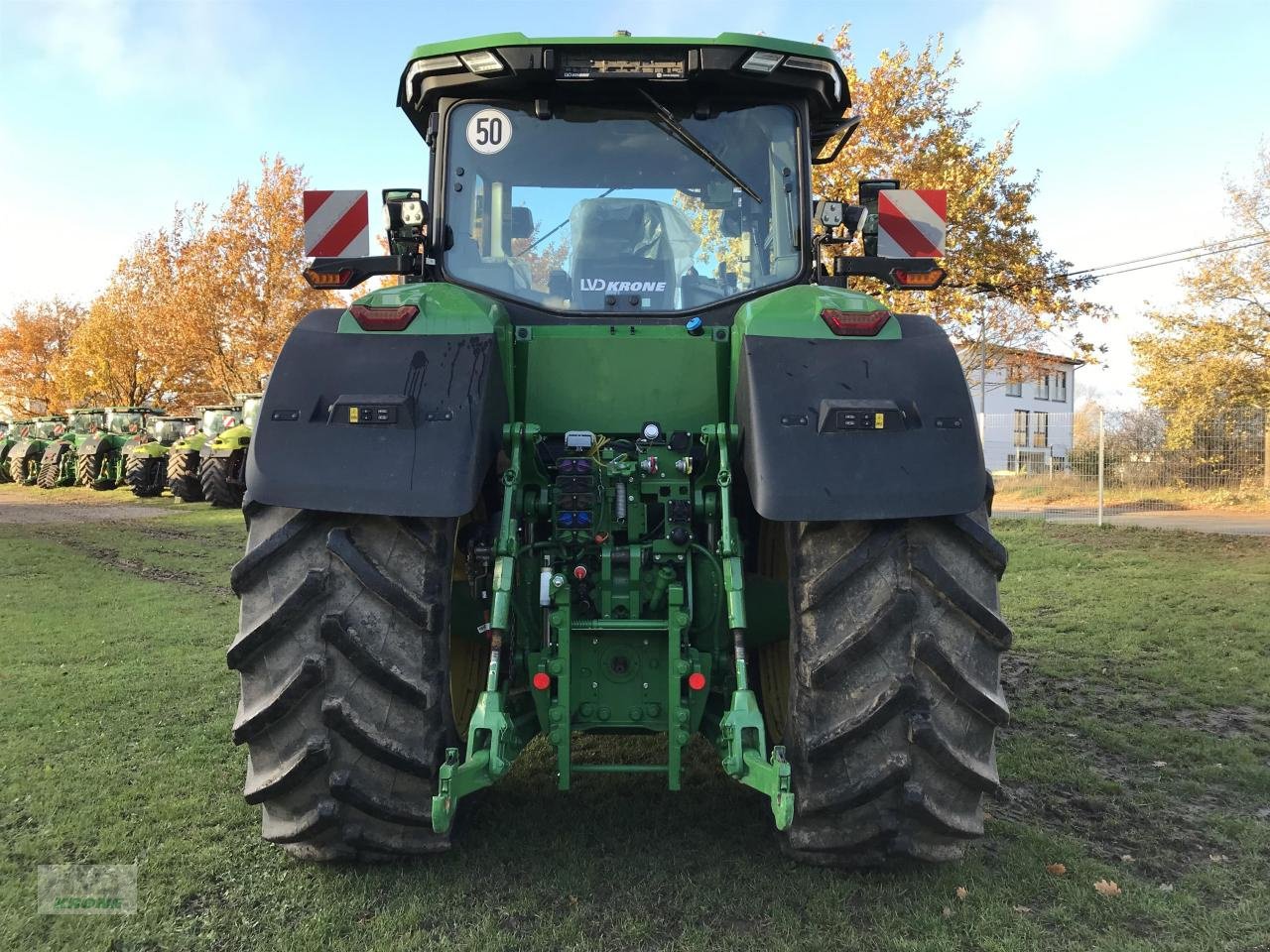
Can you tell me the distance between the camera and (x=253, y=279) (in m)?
30.5

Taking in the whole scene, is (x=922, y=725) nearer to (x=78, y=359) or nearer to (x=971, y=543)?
(x=971, y=543)

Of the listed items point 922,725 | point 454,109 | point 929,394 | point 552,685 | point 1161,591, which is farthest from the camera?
point 1161,591

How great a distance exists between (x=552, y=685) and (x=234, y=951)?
1198 millimetres

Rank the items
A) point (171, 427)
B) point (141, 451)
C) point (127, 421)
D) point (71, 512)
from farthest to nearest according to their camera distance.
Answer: point (127, 421) < point (171, 427) < point (141, 451) < point (71, 512)

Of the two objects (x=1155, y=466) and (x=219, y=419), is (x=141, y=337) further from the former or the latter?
(x=1155, y=466)

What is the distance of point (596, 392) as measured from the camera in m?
3.51

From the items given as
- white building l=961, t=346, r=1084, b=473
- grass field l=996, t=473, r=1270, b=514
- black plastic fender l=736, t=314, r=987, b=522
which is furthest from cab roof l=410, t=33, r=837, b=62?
grass field l=996, t=473, r=1270, b=514

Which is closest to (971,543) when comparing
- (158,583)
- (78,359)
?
(158,583)

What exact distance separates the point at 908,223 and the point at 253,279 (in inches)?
1182

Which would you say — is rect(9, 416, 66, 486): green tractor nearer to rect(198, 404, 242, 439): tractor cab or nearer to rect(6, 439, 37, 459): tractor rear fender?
rect(6, 439, 37, 459): tractor rear fender

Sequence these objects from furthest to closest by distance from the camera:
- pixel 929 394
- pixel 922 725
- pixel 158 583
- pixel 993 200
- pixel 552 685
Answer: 1. pixel 993 200
2. pixel 158 583
3. pixel 552 685
4. pixel 929 394
5. pixel 922 725

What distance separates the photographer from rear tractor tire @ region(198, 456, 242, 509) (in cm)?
2027

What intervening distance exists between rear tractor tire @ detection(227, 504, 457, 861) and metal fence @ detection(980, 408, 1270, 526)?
15.1m

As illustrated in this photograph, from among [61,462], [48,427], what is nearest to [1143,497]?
[61,462]
